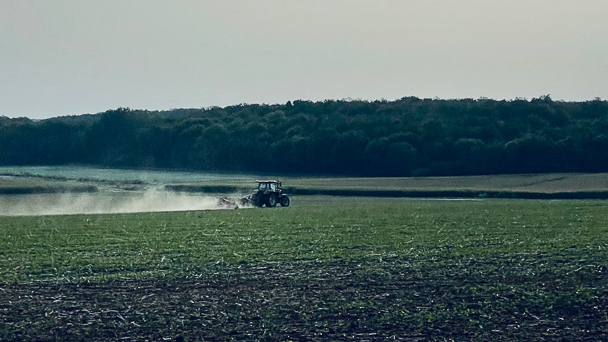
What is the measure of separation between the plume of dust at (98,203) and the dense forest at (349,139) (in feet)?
127

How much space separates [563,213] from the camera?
4025 centimetres

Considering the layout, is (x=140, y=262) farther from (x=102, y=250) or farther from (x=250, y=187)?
(x=250, y=187)

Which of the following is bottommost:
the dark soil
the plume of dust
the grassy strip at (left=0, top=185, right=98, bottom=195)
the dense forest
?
the dark soil

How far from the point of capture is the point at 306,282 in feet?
69.4

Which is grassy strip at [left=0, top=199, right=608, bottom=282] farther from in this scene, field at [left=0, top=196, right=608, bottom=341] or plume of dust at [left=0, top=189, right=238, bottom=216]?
plume of dust at [left=0, top=189, right=238, bottom=216]

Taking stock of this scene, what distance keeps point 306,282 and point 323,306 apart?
2684mm

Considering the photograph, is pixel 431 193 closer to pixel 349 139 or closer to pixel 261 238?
pixel 261 238

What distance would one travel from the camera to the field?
16891 millimetres

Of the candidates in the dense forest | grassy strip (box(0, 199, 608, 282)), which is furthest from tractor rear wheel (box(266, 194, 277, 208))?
the dense forest

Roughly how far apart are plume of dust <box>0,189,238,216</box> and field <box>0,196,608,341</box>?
16986 mm

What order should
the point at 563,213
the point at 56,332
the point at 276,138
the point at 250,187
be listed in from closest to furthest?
the point at 56,332 < the point at 563,213 < the point at 250,187 < the point at 276,138

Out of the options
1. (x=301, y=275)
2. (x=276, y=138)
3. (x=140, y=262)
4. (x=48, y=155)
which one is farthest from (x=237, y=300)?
(x=48, y=155)

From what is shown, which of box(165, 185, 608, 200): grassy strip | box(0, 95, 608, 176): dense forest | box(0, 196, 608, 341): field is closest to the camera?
box(0, 196, 608, 341): field

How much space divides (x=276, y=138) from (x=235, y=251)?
292 feet
